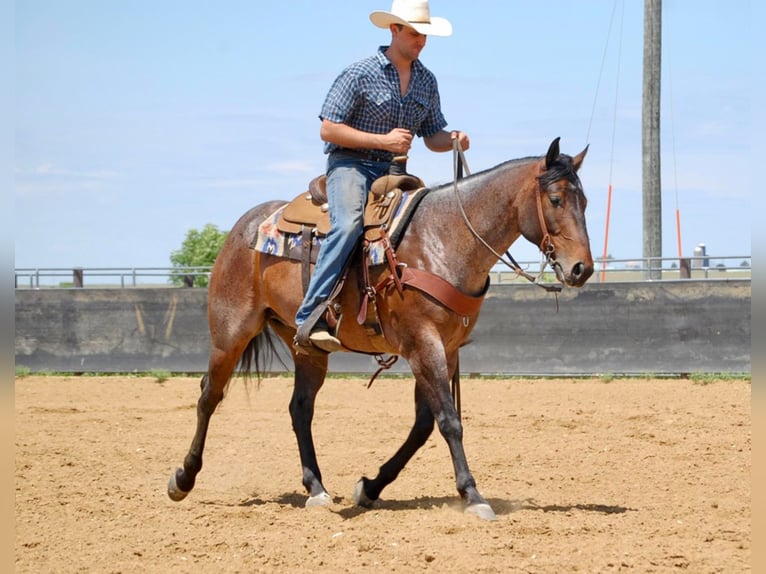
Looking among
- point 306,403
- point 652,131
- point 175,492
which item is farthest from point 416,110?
point 652,131

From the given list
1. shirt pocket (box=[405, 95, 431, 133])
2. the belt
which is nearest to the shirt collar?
shirt pocket (box=[405, 95, 431, 133])

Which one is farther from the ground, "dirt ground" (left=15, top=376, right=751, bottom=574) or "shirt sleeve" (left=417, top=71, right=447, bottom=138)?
"shirt sleeve" (left=417, top=71, right=447, bottom=138)

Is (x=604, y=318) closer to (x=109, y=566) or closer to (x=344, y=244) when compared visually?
(x=344, y=244)

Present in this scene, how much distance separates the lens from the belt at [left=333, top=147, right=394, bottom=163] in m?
6.46

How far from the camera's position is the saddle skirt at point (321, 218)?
6.23 meters

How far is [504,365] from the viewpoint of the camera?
1333cm

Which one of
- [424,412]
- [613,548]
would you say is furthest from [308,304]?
[613,548]

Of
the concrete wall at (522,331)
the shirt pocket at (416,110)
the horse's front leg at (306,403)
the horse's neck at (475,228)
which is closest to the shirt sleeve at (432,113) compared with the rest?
the shirt pocket at (416,110)

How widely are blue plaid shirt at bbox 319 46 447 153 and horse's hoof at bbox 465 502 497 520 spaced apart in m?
2.49

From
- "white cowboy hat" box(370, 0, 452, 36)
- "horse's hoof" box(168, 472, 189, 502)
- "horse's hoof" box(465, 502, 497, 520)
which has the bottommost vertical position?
"horse's hoof" box(168, 472, 189, 502)

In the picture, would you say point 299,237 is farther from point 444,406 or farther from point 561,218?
point 561,218

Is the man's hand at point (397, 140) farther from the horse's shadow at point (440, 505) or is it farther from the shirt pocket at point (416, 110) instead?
the horse's shadow at point (440, 505)

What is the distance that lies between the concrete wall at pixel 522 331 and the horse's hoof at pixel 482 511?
736 centimetres

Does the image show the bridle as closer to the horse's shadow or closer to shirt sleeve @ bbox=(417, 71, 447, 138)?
shirt sleeve @ bbox=(417, 71, 447, 138)
